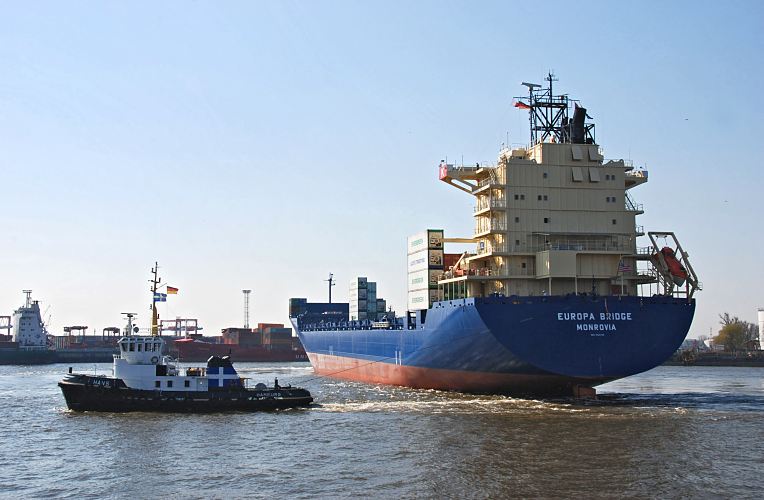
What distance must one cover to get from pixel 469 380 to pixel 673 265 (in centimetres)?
1200

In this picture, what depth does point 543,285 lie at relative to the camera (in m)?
38.8

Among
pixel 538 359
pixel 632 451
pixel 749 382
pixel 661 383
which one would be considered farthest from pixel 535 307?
pixel 749 382

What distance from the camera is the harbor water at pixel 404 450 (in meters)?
20.0

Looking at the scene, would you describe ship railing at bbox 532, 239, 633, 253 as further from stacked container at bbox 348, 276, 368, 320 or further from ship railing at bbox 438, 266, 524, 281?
stacked container at bbox 348, 276, 368, 320

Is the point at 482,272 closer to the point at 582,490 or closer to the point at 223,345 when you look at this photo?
the point at 582,490

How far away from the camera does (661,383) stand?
53.2 meters

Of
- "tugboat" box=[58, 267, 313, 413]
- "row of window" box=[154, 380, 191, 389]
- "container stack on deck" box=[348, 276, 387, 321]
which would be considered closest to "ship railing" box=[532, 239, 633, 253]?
"tugboat" box=[58, 267, 313, 413]

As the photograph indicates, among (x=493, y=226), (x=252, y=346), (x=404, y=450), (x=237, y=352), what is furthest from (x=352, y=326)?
(x=252, y=346)

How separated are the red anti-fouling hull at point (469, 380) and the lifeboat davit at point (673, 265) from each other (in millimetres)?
6776

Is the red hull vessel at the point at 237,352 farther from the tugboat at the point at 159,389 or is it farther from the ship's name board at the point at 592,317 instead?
the ship's name board at the point at 592,317

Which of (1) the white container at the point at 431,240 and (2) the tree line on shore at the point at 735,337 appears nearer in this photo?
(1) the white container at the point at 431,240

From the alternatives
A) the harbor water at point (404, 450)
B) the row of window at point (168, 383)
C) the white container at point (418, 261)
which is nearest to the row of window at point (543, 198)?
the white container at point (418, 261)

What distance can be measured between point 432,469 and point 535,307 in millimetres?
14211

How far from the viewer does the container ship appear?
34562 millimetres
